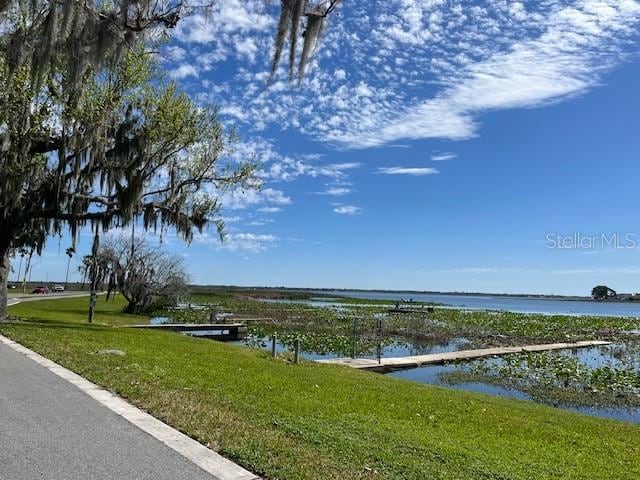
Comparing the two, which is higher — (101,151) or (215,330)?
(101,151)

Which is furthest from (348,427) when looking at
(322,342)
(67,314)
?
(67,314)

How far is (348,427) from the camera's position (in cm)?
646

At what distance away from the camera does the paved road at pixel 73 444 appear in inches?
171

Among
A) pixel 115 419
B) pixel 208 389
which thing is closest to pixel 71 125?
pixel 208 389

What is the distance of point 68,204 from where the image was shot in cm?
1789

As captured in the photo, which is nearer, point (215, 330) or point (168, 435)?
point (168, 435)

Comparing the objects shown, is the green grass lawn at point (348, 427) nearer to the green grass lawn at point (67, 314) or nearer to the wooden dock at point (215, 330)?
the green grass lawn at point (67, 314)

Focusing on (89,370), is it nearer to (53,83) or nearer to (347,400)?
(347,400)

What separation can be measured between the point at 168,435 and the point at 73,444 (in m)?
0.86

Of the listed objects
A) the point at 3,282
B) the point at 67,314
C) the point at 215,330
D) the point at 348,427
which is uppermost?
the point at 3,282

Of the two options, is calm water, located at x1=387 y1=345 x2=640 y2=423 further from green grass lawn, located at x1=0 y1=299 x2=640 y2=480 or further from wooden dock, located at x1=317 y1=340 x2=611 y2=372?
green grass lawn, located at x1=0 y1=299 x2=640 y2=480

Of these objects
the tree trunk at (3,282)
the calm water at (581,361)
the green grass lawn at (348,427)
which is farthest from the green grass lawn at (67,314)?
the green grass lawn at (348,427)

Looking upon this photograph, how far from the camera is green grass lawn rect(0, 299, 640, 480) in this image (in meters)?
5.05

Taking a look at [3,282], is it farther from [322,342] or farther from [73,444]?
[73,444]
